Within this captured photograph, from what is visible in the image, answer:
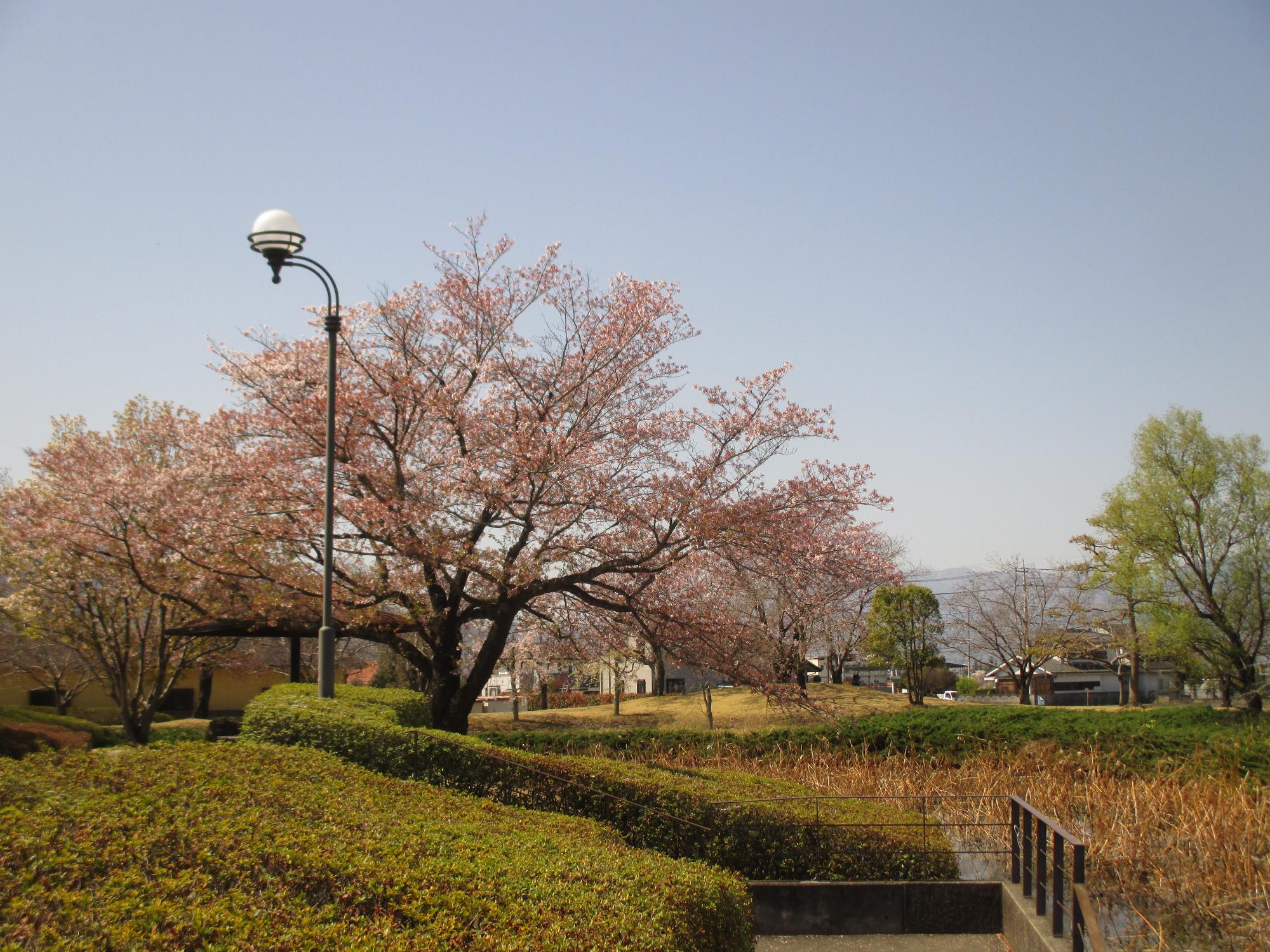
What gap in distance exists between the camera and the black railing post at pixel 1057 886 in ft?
24.2

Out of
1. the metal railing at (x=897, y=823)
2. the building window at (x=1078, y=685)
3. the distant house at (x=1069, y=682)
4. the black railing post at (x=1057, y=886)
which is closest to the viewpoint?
the black railing post at (x=1057, y=886)

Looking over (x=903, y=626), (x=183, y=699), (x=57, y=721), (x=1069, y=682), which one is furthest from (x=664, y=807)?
(x=1069, y=682)

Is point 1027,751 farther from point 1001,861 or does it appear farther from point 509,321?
point 509,321

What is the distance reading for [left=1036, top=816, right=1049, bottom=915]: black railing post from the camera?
26.3 ft

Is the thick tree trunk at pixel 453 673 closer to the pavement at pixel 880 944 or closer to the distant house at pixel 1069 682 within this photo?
the pavement at pixel 880 944

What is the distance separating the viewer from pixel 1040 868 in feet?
26.6

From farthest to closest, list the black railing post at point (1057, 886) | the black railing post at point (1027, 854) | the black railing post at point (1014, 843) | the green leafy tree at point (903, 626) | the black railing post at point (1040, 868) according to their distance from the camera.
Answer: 1. the green leafy tree at point (903, 626)
2. the black railing post at point (1014, 843)
3. the black railing post at point (1027, 854)
4. the black railing post at point (1040, 868)
5. the black railing post at point (1057, 886)

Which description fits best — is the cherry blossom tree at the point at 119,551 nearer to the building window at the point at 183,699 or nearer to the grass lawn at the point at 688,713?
the grass lawn at the point at 688,713

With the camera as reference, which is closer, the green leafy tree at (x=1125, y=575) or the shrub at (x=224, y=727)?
the shrub at (x=224, y=727)

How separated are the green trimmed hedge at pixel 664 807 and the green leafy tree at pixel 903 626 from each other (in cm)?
2997

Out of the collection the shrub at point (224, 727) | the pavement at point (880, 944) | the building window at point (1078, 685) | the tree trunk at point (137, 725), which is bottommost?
the building window at point (1078, 685)

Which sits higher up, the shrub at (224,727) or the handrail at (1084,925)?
the handrail at (1084,925)

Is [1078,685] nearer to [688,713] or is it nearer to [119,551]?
[688,713]

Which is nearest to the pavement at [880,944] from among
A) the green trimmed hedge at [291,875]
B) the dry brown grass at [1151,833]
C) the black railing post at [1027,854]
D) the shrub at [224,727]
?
the black railing post at [1027,854]
